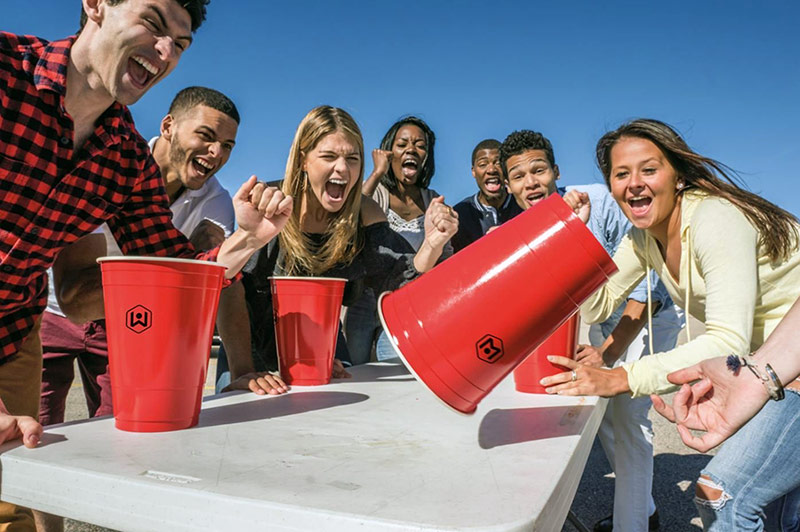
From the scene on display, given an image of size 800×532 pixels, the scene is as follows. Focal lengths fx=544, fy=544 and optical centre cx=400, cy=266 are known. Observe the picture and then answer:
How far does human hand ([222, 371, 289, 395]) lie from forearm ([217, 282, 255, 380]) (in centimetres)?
16

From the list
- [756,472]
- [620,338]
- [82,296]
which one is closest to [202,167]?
[82,296]

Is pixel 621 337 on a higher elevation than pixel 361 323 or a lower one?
higher

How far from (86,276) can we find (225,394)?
0.65 m

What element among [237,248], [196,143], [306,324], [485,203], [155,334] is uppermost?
[196,143]

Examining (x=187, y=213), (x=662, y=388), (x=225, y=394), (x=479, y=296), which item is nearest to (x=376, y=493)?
(x=479, y=296)

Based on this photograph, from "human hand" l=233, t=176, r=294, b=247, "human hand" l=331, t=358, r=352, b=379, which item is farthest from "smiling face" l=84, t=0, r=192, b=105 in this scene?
"human hand" l=331, t=358, r=352, b=379

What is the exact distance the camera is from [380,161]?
409 centimetres

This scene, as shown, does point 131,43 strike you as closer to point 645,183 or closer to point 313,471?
point 313,471

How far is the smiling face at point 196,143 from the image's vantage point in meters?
2.83

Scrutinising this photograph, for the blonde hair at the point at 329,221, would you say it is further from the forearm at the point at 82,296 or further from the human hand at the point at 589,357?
the human hand at the point at 589,357

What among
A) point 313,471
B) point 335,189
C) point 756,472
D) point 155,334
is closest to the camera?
point 313,471

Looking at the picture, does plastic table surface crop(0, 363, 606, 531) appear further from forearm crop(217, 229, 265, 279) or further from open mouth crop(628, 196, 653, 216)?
open mouth crop(628, 196, 653, 216)

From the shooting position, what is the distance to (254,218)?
4.99ft

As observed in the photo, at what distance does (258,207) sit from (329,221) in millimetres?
1070
